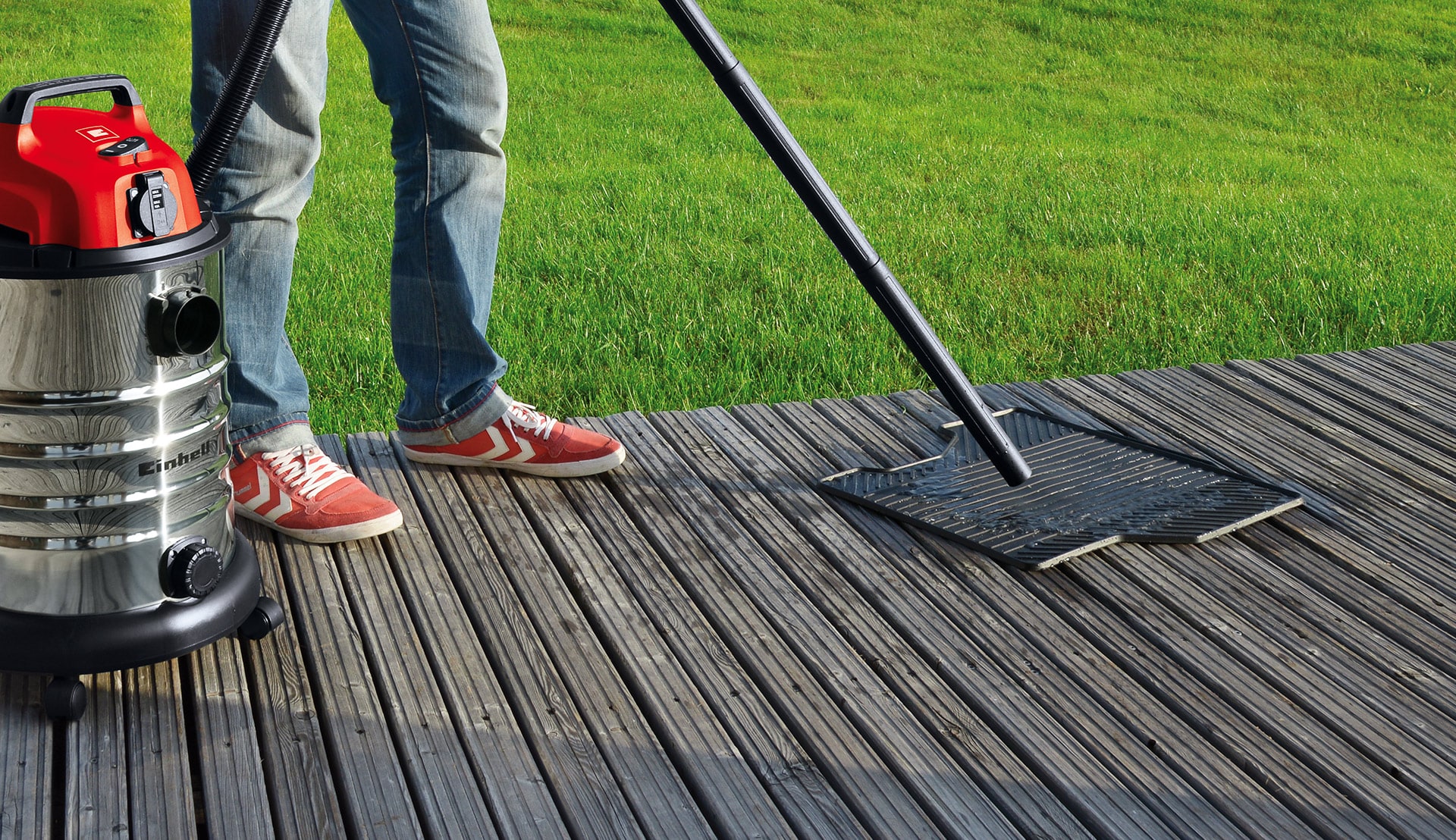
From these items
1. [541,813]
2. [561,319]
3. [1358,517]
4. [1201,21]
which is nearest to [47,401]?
[541,813]

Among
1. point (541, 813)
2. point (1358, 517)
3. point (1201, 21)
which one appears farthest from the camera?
point (1201, 21)

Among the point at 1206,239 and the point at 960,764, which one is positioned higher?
the point at 960,764

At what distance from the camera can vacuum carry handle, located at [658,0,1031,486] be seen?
7.03 feet

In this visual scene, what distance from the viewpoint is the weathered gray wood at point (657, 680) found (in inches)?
62.1

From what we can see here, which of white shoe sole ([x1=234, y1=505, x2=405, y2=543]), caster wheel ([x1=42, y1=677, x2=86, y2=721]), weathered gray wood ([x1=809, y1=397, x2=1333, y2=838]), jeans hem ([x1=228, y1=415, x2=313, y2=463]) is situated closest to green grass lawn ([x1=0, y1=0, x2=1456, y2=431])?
jeans hem ([x1=228, y1=415, x2=313, y2=463])

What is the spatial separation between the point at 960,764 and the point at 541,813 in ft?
1.64

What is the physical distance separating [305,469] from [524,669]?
62cm

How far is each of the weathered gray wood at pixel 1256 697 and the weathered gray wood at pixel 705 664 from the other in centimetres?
53

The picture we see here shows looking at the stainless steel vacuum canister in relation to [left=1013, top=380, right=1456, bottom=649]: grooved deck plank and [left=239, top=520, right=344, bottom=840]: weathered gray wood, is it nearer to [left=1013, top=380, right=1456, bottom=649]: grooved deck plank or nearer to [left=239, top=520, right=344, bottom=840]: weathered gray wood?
[left=239, top=520, right=344, bottom=840]: weathered gray wood

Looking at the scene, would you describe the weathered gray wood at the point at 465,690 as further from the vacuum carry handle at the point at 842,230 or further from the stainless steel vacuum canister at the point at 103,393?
the vacuum carry handle at the point at 842,230

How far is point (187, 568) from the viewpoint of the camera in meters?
1.73

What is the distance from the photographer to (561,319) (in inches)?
154

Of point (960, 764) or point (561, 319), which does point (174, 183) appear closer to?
point (960, 764)

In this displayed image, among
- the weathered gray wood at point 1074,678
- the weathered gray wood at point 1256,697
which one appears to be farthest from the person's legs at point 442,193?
the weathered gray wood at point 1256,697
